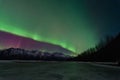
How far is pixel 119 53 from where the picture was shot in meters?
199
